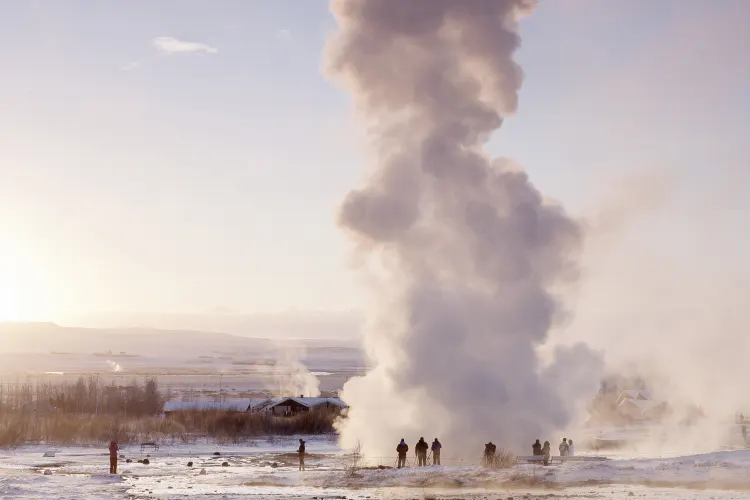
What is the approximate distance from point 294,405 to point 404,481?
57.9 meters

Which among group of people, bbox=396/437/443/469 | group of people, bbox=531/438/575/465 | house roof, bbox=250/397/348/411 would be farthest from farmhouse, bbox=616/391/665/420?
group of people, bbox=396/437/443/469

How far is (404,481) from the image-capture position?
136 ft

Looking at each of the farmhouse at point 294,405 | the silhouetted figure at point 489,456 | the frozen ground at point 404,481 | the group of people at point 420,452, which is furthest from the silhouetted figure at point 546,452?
the farmhouse at point 294,405

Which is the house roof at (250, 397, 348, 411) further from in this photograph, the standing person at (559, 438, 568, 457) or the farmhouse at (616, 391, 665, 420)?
the standing person at (559, 438, 568, 457)

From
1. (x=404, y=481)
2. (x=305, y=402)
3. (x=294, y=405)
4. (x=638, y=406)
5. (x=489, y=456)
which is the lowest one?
(x=404, y=481)

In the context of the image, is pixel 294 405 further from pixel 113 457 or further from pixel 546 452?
pixel 546 452

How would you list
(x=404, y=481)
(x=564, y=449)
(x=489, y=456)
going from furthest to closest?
1. (x=564, y=449)
2. (x=489, y=456)
3. (x=404, y=481)

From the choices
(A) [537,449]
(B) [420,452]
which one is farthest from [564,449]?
(B) [420,452]

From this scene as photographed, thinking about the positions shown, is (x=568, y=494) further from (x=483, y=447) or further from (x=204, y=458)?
(x=204, y=458)

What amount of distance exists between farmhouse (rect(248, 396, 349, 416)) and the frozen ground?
152 feet

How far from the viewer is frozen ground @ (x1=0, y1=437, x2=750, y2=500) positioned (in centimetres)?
3653

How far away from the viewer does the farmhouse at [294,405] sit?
96812 millimetres

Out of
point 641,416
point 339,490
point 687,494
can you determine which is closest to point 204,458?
point 339,490

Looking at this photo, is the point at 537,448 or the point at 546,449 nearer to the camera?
the point at 546,449
